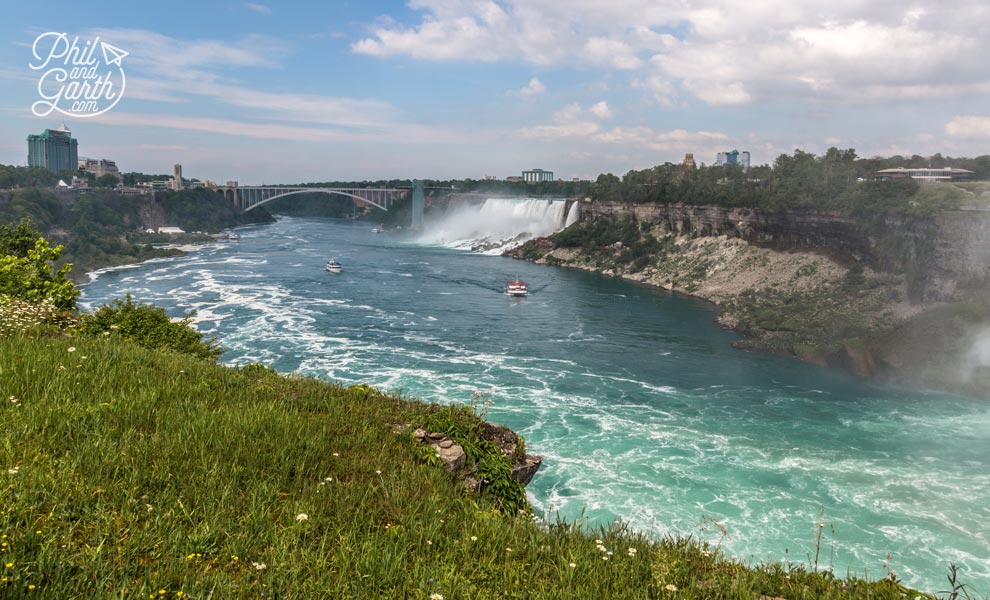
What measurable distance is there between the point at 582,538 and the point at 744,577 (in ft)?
4.44

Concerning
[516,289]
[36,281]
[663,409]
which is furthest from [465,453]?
[516,289]

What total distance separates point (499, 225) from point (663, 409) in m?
74.2

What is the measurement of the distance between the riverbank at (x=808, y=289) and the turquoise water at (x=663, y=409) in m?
2.16

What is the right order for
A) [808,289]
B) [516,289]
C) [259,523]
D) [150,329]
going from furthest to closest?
1. [516,289]
2. [808,289]
3. [150,329]
4. [259,523]

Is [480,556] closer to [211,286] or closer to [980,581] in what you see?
[980,581]

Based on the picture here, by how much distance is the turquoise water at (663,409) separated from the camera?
16.3 m

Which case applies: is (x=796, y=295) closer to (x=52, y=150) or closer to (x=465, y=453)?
(x=465, y=453)

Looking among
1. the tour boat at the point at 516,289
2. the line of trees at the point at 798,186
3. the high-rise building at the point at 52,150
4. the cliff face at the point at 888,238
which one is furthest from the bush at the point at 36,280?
the high-rise building at the point at 52,150

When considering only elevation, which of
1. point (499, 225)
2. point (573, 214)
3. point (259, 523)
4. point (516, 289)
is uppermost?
point (573, 214)

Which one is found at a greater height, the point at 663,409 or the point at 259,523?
the point at 259,523

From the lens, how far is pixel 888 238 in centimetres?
4566

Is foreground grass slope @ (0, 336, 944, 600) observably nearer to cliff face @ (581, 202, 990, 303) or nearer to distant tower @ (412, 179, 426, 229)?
cliff face @ (581, 202, 990, 303)

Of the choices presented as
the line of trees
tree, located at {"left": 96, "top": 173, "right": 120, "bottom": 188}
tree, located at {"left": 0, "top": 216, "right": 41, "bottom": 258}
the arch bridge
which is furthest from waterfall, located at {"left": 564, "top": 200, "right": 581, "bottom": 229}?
tree, located at {"left": 96, "top": 173, "right": 120, "bottom": 188}

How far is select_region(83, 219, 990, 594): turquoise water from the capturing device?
1634 centimetres
